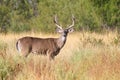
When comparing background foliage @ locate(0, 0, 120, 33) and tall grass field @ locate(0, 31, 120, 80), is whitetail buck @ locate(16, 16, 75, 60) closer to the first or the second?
tall grass field @ locate(0, 31, 120, 80)

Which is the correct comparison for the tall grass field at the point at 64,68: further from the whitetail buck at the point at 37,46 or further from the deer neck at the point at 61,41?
the deer neck at the point at 61,41

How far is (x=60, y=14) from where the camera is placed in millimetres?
29453

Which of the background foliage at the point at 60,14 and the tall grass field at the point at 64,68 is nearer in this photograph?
the tall grass field at the point at 64,68

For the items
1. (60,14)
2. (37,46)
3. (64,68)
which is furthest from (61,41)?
A: (60,14)

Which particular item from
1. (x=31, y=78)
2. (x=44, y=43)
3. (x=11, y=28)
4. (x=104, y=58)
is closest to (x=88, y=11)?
(x=11, y=28)

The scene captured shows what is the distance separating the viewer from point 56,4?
30.4m

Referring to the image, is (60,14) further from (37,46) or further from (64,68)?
(64,68)

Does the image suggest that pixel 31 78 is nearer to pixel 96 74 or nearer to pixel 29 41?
pixel 96 74

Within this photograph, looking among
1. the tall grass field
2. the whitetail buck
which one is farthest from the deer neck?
the tall grass field

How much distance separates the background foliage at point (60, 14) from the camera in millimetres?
24469

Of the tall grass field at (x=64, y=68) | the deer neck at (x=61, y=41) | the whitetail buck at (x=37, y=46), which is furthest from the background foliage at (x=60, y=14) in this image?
the tall grass field at (x=64, y=68)

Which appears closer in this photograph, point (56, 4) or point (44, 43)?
point (44, 43)

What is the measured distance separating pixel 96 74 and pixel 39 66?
1.14 meters

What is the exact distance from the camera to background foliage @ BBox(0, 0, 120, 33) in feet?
80.3
